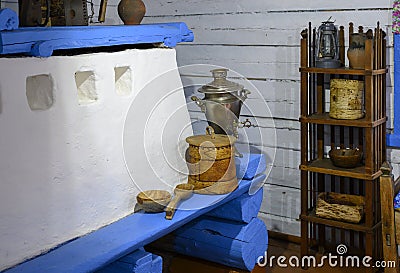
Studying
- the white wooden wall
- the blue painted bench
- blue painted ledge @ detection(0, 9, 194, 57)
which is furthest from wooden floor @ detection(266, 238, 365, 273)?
blue painted ledge @ detection(0, 9, 194, 57)

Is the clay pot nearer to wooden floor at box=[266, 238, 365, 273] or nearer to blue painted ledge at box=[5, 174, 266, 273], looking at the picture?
blue painted ledge at box=[5, 174, 266, 273]

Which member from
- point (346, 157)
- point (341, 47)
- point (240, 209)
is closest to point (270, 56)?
point (341, 47)

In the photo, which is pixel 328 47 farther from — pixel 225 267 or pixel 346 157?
pixel 225 267

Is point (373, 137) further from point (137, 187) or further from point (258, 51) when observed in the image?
point (137, 187)

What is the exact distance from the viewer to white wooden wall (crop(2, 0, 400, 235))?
3.75 metres

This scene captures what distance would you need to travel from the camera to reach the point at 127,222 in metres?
2.35

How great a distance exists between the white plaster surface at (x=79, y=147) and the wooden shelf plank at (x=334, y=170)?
3.40 ft

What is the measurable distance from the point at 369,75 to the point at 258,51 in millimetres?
924

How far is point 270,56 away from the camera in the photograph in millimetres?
3867

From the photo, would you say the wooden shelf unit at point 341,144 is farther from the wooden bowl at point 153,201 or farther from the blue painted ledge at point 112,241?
the wooden bowl at point 153,201

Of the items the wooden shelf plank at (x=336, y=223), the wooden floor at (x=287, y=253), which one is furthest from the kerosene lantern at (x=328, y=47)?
the wooden floor at (x=287, y=253)

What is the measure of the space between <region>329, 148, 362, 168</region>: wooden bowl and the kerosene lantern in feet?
1.61

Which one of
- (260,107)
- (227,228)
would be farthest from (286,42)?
(227,228)

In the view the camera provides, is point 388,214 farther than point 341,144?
No
